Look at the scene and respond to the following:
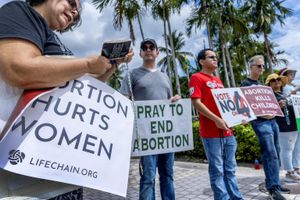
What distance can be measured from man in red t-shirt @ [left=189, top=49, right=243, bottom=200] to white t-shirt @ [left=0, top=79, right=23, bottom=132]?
9.14ft

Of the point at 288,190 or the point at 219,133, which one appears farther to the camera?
the point at 288,190

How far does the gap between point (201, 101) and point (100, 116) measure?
271 cm

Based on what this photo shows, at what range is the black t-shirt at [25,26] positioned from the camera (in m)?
1.11

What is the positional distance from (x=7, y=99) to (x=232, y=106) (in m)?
3.27

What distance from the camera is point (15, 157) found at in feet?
3.59

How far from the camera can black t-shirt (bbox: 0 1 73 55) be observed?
1108mm

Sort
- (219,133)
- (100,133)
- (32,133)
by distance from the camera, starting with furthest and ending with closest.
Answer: (219,133)
(100,133)
(32,133)

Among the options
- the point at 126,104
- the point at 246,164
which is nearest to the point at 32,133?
the point at 126,104

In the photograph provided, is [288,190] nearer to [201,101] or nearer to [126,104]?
[201,101]

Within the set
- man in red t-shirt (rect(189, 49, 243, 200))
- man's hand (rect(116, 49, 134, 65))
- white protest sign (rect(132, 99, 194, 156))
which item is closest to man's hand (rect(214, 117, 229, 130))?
man in red t-shirt (rect(189, 49, 243, 200))

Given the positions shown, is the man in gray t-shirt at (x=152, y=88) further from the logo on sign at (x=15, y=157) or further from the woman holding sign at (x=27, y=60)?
the logo on sign at (x=15, y=157)

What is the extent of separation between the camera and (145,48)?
3799 millimetres

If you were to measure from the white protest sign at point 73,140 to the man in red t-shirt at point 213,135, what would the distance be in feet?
8.08

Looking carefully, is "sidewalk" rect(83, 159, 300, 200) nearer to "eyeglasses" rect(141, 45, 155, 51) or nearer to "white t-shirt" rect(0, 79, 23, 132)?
"eyeglasses" rect(141, 45, 155, 51)
